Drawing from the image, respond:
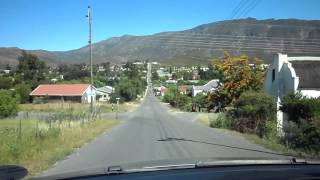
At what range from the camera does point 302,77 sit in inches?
1658

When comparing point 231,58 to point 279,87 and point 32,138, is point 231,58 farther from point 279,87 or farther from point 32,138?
point 32,138

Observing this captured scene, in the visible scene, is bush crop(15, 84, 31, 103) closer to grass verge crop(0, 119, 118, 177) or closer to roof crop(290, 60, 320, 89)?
roof crop(290, 60, 320, 89)

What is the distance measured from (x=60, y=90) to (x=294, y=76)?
81.8 m

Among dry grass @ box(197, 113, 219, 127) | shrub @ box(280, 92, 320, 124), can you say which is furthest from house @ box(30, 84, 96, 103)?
shrub @ box(280, 92, 320, 124)

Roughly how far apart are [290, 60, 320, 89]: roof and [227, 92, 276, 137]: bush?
9.38m

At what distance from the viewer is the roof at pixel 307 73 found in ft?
136

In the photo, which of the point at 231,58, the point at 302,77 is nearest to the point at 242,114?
the point at 302,77

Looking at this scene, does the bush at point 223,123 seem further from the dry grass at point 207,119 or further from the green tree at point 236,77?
the green tree at point 236,77

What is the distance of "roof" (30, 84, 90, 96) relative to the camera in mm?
113562

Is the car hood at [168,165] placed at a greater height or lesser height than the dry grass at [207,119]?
greater

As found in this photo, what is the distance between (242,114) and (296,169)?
30592mm

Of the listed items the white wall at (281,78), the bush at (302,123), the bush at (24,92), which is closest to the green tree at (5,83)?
the bush at (24,92)

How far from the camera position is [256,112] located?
31.1 m

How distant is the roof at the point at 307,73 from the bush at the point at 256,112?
9.38 metres
